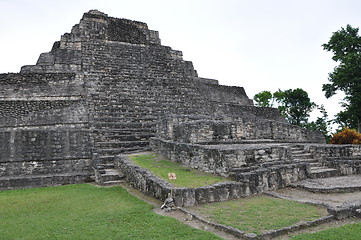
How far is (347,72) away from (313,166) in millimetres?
14731

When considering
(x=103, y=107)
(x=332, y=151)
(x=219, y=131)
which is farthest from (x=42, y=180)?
(x=332, y=151)

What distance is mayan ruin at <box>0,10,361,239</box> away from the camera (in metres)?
7.81

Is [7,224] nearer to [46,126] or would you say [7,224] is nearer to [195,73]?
[46,126]

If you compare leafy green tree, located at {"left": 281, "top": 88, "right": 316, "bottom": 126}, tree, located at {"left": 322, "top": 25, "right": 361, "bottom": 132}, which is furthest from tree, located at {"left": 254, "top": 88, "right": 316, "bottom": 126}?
tree, located at {"left": 322, "top": 25, "right": 361, "bottom": 132}

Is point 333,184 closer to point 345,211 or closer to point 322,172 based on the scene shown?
point 322,172

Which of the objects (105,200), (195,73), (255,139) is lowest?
(105,200)

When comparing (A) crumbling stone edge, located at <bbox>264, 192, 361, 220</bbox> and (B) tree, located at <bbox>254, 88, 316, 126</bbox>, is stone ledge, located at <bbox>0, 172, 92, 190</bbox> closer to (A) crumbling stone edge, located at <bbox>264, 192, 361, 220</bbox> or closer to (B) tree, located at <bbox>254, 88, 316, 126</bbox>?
(A) crumbling stone edge, located at <bbox>264, 192, 361, 220</bbox>

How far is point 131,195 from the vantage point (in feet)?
24.7

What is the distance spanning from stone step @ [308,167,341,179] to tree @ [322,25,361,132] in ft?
46.5

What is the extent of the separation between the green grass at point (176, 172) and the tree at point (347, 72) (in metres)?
17.0

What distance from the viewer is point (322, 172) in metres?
8.70

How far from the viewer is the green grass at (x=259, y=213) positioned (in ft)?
15.5

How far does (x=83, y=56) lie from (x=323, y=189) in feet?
46.8

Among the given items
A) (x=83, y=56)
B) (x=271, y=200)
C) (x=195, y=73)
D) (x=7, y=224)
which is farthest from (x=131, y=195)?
(x=195, y=73)
